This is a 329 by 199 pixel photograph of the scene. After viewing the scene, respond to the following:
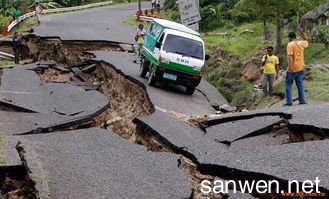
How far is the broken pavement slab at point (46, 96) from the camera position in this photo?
13.7 metres

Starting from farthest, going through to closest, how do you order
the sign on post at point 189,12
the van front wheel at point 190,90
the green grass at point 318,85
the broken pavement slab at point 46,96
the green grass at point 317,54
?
the sign on post at point 189,12 → the green grass at point 317,54 → the van front wheel at point 190,90 → the broken pavement slab at point 46,96 → the green grass at point 318,85

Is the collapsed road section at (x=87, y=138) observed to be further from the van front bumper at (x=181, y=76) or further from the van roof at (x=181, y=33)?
the van roof at (x=181, y=33)

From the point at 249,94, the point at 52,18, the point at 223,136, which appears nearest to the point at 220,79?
the point at 249,94

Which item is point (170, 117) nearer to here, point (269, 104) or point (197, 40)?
point (269, 104)

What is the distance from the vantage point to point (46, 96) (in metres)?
15.4

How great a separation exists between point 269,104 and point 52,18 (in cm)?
2370

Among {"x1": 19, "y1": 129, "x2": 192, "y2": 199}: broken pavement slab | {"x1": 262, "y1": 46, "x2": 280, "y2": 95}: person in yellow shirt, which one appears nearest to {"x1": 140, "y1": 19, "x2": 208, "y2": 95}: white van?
{"x1": 262, "y1": 46, "x2": 280, "y2": 95}: person in yellow shirt

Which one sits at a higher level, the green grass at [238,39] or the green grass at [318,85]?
the green grass at [318,85]

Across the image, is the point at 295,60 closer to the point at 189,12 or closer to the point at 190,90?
the point at 190,90

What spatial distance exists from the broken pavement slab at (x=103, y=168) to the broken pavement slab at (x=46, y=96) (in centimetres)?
354

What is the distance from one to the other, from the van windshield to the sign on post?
2.62 metres

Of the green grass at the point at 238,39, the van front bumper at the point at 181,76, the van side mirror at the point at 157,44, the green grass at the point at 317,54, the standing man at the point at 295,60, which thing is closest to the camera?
the standing man at the point at 295,60

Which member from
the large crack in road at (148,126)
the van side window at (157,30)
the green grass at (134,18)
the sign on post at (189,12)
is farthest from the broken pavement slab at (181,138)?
the green grass at (134,18)

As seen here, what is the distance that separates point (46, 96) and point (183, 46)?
190 inches
